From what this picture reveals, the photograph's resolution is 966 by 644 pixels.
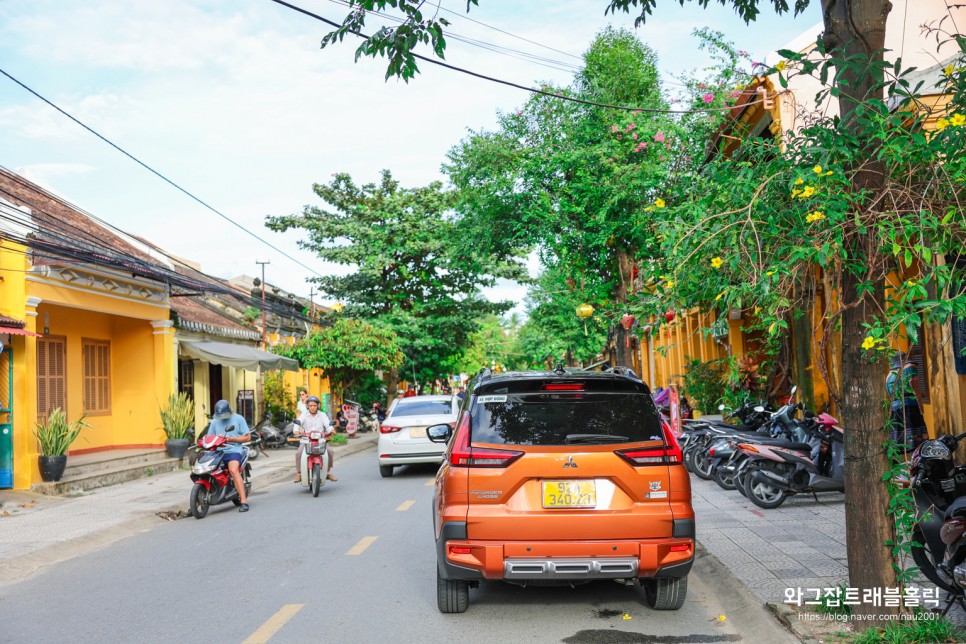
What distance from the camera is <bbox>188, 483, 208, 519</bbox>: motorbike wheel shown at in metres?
11.5

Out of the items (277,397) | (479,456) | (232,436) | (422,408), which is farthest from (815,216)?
(277,397)

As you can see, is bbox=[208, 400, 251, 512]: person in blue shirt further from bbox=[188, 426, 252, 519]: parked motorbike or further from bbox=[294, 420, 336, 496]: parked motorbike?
bbox=[294, 420, 336, 496]: parked motorbike

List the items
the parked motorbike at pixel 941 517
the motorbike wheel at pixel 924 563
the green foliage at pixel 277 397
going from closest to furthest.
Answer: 1. the parked motorbike at pixel 941 517
2. the motorbike wheel at pixel 924 563
3. the green foliage at pixel 277 397

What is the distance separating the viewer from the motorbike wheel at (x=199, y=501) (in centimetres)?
1147

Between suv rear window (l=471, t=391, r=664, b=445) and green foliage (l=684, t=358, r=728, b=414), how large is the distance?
13.6 m

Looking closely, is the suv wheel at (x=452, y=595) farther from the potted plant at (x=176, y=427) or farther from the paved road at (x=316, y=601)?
the potted plant at (x=176, y=427)

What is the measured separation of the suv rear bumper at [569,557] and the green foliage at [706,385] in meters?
13.8

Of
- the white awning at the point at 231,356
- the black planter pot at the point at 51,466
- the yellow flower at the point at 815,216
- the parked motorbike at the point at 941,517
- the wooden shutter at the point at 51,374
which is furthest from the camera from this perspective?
the white awning at the point at 231,356

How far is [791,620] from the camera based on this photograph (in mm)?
5016

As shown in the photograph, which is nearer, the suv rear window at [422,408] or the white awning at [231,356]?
the suv rear window at [422,408]

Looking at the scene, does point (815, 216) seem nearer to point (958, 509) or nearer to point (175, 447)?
point (958, 509)

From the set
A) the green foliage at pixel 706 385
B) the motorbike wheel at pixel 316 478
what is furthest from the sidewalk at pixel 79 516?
the green foliage at pixel 706 385

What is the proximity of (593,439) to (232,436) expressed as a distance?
764 centimetres

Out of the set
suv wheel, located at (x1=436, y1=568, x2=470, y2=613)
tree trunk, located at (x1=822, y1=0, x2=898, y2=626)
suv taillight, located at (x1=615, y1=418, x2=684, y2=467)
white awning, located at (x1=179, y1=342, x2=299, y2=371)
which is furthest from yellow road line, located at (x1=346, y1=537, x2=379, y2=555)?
white awning, located at (x1=179, y1=342, x2=299, y2=371)
